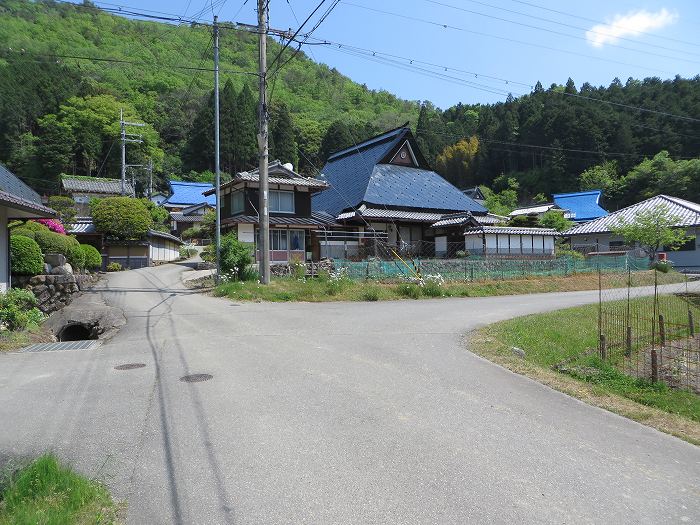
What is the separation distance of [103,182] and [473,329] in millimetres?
47345

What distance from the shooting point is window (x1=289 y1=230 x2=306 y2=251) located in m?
27.1

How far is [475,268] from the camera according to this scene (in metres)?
22.2

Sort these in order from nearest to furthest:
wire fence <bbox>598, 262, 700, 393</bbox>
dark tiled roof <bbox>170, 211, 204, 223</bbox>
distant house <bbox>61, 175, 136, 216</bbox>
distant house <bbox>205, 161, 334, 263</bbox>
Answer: wire fence <bbox>598, 262, 700, 393</bbox> → distant house <bbox>205, 161, 334, 263</bbox> → distant house <bbox>61, 175, 136, 216</bbox> → dark tiled roof <bbox>170, 211, 204, 223</bbox>

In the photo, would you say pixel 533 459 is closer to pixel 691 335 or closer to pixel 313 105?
pixel 691 335

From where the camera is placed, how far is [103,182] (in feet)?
157

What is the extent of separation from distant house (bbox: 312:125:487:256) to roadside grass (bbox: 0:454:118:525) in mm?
24782

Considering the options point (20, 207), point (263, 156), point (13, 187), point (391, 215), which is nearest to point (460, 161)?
point (391, 215)

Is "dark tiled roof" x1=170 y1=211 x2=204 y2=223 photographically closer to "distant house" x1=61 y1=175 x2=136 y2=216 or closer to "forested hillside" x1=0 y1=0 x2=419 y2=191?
"distant house" x1=61 y1=175 x2=136 y2=216

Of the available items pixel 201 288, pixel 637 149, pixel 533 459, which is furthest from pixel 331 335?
pixel 637 149

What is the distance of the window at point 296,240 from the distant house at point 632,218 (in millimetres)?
22240

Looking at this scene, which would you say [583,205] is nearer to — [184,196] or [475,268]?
[475,268]

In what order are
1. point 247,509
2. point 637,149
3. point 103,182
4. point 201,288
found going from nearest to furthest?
point 247,509, point 201,288, point 103,182, point 637,149

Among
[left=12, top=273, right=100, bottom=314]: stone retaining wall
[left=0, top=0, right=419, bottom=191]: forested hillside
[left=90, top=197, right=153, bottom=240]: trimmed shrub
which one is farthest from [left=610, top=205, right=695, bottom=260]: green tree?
[left=90, top=197, right=153, bottom=240]: trimmed shrub

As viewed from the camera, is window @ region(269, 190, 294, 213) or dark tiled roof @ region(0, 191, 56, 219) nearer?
dark tiled roof @ region(0, 191, 56, 219)
